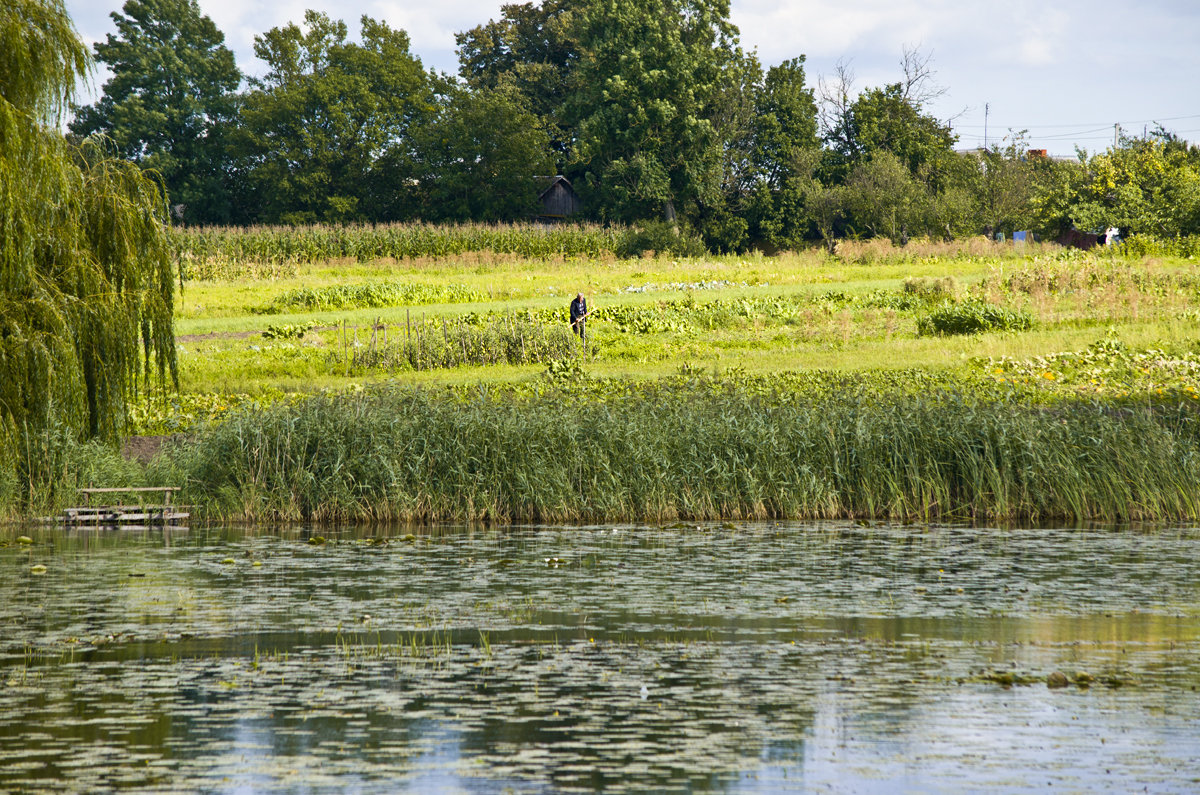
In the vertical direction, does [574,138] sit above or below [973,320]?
above

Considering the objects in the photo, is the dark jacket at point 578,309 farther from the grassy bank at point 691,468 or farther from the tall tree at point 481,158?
the tall tree at point 481,158

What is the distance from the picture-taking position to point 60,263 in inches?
650

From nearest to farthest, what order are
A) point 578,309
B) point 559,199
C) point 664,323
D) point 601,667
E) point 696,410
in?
1. point 601,667
2. point 696,410
3. point 578,309
4. point 664,323
5. point 559,199

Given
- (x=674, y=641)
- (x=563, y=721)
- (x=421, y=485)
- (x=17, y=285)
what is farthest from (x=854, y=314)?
(x=563, y=721)

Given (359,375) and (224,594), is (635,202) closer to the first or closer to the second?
(359,375)

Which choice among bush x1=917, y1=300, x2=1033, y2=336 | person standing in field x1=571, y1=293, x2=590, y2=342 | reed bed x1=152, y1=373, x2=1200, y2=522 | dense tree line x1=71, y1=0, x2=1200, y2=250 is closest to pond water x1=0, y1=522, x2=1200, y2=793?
reed bed x1=152, y1=373, x2=1200, y2=522

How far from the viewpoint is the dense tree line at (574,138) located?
210 ft

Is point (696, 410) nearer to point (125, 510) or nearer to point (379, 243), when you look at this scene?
point (125, 510)

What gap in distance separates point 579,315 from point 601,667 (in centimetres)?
2149

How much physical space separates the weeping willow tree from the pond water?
236cm

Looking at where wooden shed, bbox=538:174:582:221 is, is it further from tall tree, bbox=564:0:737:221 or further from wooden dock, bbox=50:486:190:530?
wooden dock, bbox=50:486:190:530

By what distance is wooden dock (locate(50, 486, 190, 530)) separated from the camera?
1634 centimetres

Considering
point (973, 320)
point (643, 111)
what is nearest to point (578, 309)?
point (973, 320)

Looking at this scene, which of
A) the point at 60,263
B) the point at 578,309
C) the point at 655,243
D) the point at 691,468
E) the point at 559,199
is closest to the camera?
the point at 60,263
